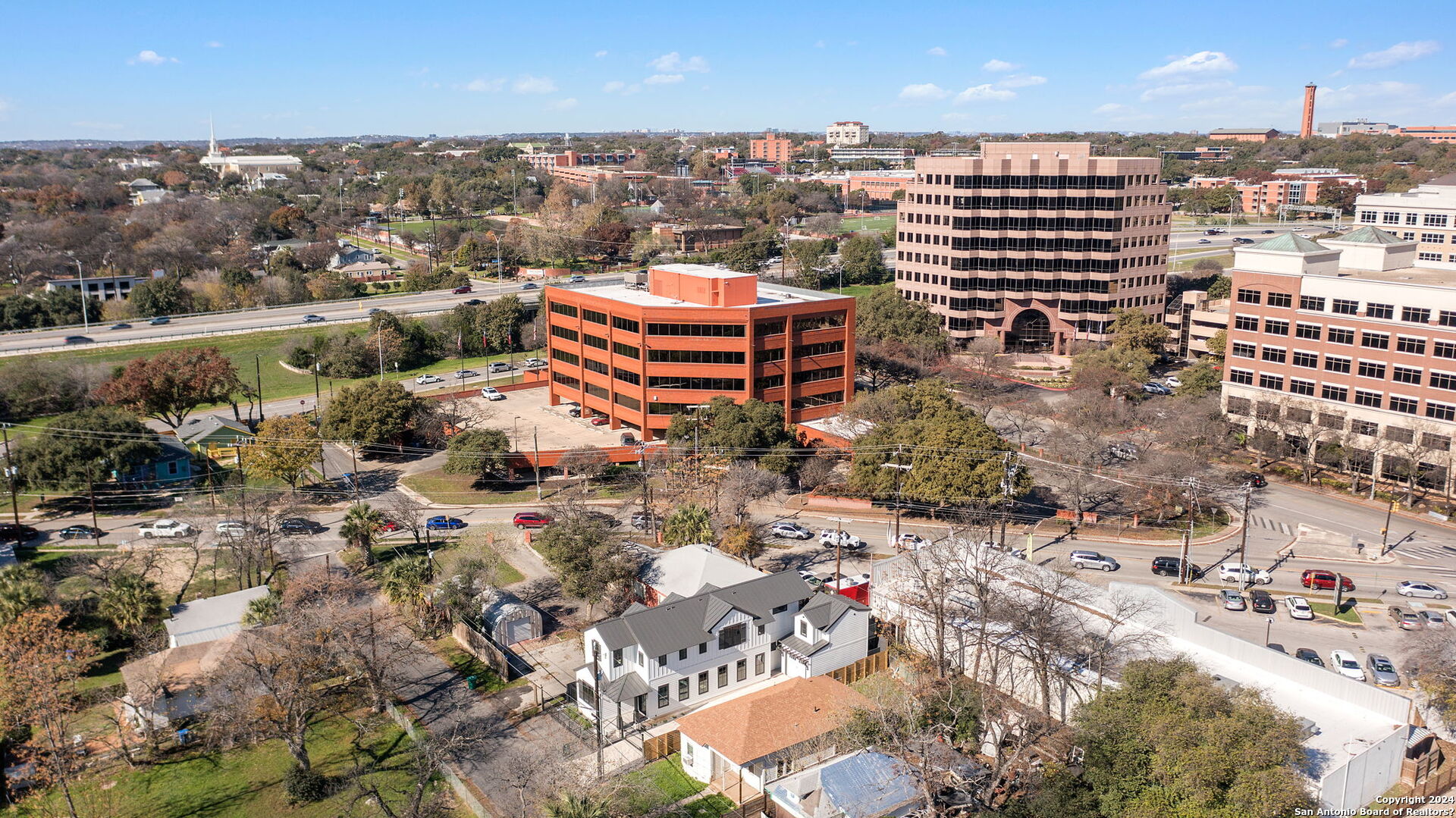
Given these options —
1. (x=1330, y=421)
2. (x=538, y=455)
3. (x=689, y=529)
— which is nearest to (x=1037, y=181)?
(x=1330, y=421)

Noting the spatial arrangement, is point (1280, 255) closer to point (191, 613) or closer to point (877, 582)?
point (877, 582)

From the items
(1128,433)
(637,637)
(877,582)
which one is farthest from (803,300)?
(637,637)

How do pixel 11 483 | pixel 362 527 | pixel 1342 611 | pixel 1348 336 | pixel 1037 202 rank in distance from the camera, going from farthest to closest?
pixel 1037 202 < pixel 1348 336 < pixel 11 483 < pixel 362 527 < pixel 1342 611

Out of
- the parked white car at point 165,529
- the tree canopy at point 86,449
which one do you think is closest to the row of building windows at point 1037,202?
the tree canopy at point 86,449

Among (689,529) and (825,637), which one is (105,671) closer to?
(689,529)

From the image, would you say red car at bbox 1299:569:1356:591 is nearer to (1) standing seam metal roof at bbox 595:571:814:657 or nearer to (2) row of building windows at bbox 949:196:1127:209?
(1) standing seam metal roof at bbox 595:571:814:657

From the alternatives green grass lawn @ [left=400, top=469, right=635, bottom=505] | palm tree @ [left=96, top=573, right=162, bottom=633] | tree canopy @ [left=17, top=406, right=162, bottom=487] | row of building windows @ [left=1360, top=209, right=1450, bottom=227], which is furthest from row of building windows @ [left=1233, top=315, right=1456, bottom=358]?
tree canopy @ [left=17, top=406, right=162, bottom=487]
